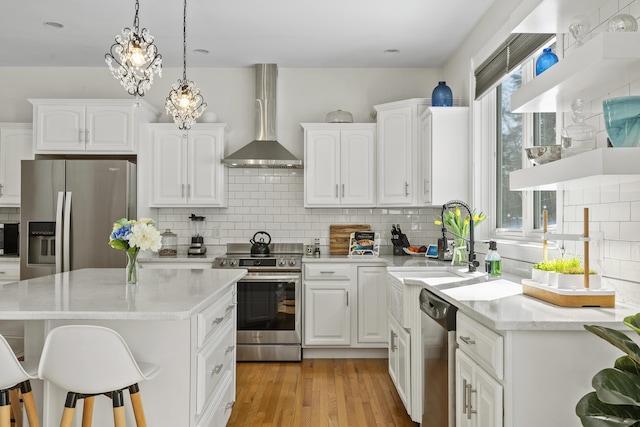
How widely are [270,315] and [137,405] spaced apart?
262 cm

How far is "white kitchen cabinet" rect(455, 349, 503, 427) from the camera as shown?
1.74m

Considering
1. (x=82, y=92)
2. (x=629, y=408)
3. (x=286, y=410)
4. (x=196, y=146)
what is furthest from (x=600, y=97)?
(x=82, y=92)

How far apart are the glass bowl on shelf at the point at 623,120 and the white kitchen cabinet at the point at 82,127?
414 cm

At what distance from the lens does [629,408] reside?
1255 mm

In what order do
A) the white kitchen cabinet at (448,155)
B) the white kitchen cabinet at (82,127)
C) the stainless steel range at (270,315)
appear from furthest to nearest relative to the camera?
the white kitchen cabinet at (82,127), the stainless steel range at (270,315), the white kitchen cabinet at (448,155)

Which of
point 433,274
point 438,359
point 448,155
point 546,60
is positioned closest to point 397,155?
point 448,155

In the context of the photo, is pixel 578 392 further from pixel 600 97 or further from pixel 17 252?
pixel 17 252

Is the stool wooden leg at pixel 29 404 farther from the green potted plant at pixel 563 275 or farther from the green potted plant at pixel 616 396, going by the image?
the green potted plant at pixel 563 275

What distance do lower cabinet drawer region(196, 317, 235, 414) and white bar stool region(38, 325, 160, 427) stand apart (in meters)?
0.39

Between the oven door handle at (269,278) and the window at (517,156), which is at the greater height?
the window at (517,156)

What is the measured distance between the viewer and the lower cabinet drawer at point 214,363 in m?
2.22

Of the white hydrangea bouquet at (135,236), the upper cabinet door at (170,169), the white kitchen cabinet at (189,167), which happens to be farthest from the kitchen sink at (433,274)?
the upper cabinet door at (170,169)

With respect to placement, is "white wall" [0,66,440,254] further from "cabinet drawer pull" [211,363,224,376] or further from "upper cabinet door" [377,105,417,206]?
"cabinet drawer pull" [211,363,224,376]

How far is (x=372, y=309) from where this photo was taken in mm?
4664
